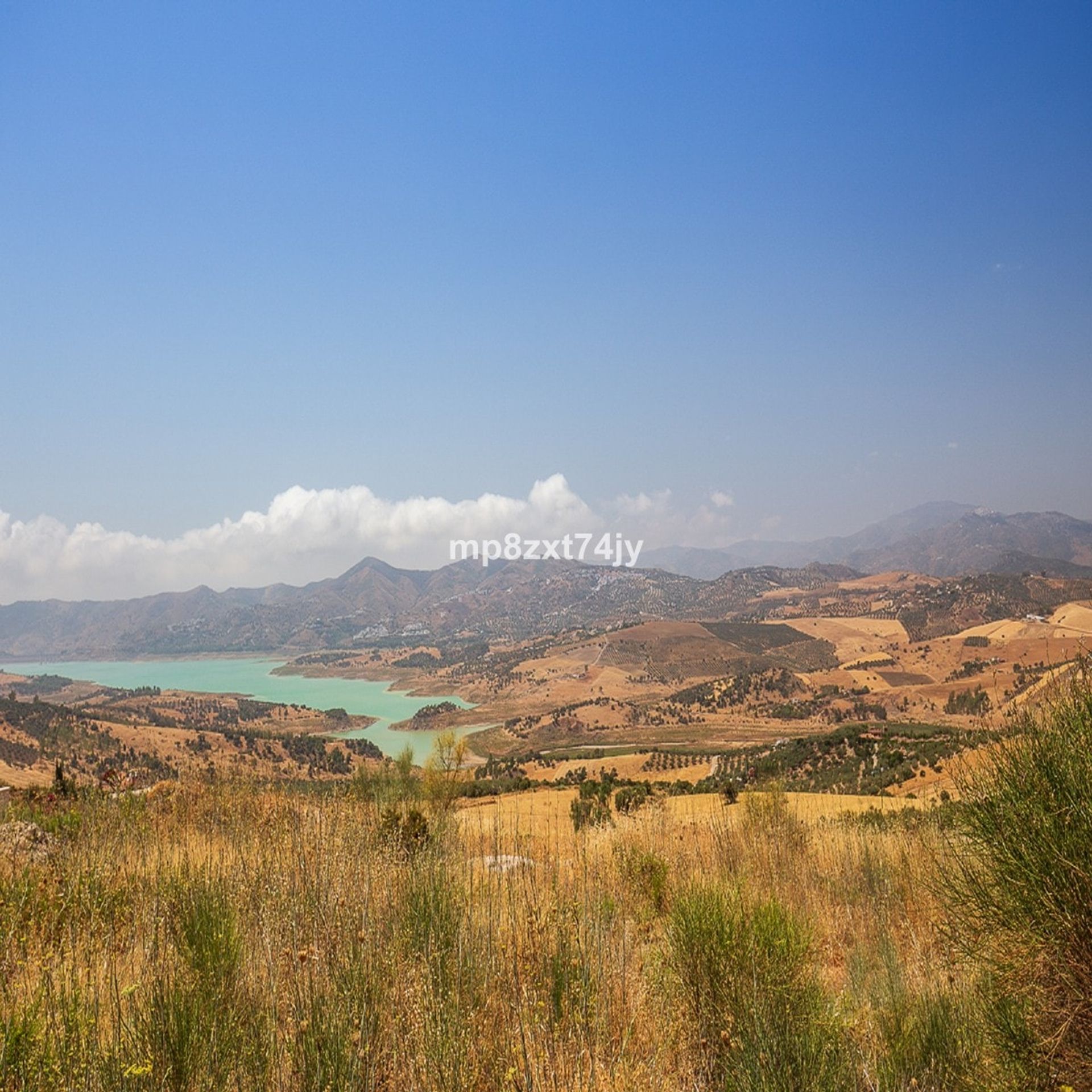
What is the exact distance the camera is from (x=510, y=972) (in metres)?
3.42

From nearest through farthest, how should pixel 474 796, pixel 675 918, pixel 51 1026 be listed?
pixel 51 1026 < pixel 675 918 < pixel 474 796

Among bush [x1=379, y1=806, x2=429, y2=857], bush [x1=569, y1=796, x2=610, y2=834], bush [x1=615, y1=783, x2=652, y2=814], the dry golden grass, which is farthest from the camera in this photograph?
bush [x1=615, y1=783, x2=652, y2=814]

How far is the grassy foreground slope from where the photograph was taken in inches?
101

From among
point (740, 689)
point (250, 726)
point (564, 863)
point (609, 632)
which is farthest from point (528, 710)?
point (564, 863)

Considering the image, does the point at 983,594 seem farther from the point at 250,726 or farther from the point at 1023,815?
the point at 1023,815

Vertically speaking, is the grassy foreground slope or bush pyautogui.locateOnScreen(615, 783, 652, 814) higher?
the grassy foreground slope

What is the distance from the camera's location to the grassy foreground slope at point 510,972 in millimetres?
2561

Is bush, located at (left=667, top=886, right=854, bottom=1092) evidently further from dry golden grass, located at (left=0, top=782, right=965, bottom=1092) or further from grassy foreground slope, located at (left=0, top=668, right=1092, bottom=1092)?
dry golden grass, located at (left=0, top=782, right=965, bottom=1092)

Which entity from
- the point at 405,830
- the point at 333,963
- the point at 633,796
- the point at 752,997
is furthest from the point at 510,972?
the point at 633,796

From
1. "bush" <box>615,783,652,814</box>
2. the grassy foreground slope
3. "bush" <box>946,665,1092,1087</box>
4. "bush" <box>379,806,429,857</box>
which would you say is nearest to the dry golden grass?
the grassy foreground slope

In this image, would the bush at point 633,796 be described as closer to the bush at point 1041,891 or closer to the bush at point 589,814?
the bush at point 589,814

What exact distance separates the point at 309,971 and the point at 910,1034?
10.3 feet

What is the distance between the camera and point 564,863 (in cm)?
771

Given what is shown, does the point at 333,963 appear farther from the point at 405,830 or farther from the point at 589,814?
the point at 589,814
